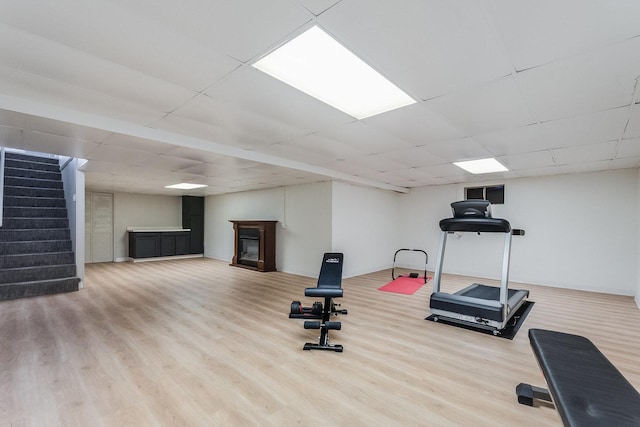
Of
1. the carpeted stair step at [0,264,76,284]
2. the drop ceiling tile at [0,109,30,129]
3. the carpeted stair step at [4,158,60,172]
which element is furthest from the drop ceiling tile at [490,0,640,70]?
the carpeted stair step at [4,158,60,172]

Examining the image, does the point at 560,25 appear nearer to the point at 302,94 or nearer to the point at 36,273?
the point at 302,94

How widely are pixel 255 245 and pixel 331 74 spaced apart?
6.62 meters

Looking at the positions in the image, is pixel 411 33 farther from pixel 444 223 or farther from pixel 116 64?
pixel 444 223

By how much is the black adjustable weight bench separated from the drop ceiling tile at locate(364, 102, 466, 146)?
186 centimetres

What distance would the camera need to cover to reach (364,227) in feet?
24.4

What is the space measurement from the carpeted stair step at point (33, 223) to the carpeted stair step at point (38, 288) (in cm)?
160

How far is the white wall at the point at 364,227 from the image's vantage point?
675 centimetres

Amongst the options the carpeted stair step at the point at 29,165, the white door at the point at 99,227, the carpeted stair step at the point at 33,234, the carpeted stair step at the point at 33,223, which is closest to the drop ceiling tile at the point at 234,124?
the carpeted stair step at the point at 33,234

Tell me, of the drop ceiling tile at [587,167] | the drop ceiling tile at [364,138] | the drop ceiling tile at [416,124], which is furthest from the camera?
the drop ceiling tile at [587,167]

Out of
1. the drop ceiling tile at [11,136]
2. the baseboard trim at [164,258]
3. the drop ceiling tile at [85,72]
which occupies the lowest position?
the baseboard trim at [164,258]

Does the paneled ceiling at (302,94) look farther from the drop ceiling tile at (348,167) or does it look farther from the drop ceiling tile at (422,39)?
the drop ceiling tile at (348,167)

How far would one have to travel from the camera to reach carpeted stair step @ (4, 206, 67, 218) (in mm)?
5988

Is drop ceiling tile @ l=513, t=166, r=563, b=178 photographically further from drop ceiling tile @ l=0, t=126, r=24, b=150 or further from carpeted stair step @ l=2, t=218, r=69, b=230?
carpeted stair step @ l=2, t=218, r=69, b=230

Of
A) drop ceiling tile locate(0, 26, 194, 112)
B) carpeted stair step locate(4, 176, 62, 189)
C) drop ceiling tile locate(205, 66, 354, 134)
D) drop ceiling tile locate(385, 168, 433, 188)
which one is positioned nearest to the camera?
drop ceiling tile locate(0, 26, 194, 112)
